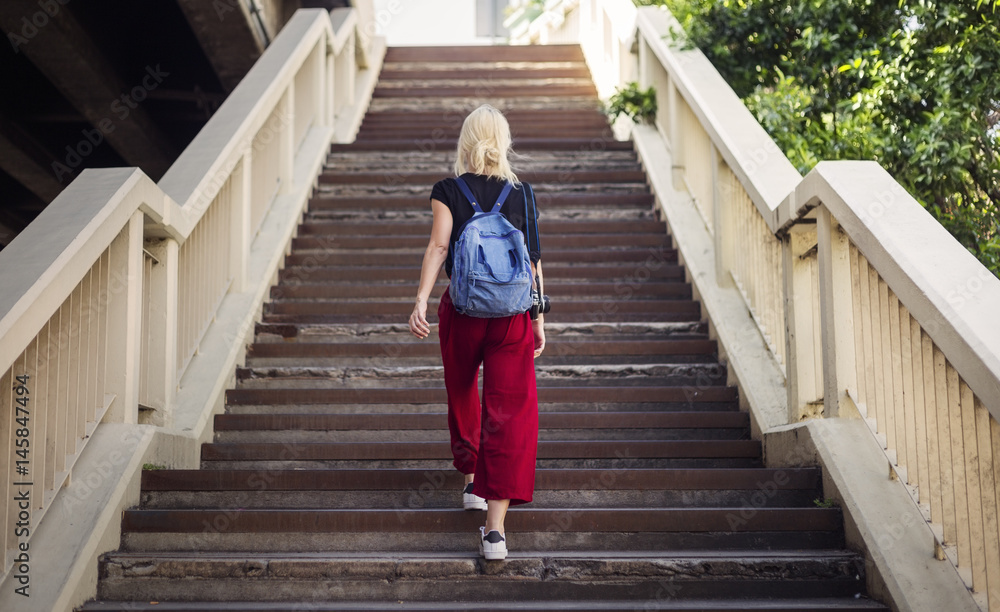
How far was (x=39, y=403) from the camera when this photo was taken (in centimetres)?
298

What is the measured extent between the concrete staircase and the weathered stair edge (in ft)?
0.30

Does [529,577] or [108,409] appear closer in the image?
[529,577]

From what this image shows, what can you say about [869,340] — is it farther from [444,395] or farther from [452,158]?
[452,158]

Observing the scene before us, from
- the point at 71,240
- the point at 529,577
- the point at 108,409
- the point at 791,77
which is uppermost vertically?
the point at 791,77

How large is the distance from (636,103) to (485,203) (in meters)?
4.95

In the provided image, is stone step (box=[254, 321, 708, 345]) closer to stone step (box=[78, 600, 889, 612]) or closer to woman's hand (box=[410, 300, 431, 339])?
woman's hand (box=[410, 300, 431, 339])

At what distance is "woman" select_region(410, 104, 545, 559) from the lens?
9.98 ft

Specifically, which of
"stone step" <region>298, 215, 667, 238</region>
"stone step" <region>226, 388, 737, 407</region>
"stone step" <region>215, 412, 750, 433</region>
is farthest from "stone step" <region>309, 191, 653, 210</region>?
"stone step" <region>215, 412, 750, 433</region>

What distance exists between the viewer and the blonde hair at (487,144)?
10.7ft

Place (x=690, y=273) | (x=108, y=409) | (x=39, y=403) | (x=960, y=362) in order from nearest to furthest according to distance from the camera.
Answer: (x=960, y=362) < (x=39, y=403) < (x=108, y=409) < (x=690, y=273)

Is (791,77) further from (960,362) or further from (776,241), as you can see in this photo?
(960,362)

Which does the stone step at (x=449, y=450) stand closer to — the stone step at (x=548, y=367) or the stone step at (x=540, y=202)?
the stone step at (x=548, y=367)

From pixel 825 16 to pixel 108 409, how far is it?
17.5ft

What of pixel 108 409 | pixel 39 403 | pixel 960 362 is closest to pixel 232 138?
pixel 108 409
